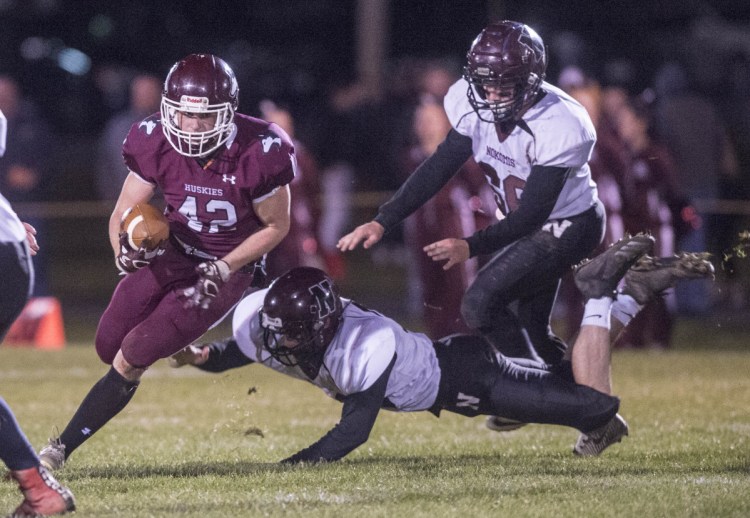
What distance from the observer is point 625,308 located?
20.5 feet

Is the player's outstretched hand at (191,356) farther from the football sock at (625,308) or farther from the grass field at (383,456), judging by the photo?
the football sock at (625,308)

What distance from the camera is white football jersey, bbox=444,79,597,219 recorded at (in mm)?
5816

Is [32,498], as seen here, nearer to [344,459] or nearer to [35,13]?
[344,459]

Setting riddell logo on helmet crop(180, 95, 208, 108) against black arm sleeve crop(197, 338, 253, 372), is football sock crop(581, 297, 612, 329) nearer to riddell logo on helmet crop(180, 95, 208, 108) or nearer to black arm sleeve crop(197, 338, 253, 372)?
black arm sleeve crop(197, 338, 253, 372)

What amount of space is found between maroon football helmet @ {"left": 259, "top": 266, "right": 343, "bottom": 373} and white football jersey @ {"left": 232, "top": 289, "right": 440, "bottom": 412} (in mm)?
63

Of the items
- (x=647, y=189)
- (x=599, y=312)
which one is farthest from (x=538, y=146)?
(x=647, y=189)

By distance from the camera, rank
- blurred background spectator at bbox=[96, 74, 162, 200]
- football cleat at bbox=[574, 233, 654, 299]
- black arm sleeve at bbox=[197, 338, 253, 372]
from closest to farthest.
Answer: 1. football cleat at bbox=[574, 233, 654, 299]
2. black arm sleeve at bbox=[197, 338, 253, 372]
3. blurred background spectator at bbox=[96, 74, 162, 200]

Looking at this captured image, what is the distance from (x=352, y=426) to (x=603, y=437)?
1147 millimetres

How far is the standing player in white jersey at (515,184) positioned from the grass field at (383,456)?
649mm

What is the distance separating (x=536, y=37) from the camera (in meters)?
6.01

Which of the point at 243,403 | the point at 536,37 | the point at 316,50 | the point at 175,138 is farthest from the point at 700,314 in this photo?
the point at 316,50

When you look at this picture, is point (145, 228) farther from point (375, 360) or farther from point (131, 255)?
point (375, 360)

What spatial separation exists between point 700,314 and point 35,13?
16.1 meters

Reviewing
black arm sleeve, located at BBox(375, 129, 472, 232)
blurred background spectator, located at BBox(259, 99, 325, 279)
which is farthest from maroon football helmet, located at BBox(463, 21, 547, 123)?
blurred background spectator, located at BBox(259, 99, 325, 279)
